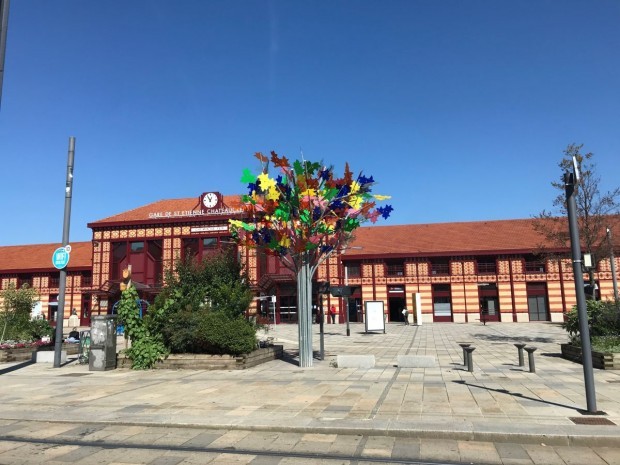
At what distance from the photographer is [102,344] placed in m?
14.4

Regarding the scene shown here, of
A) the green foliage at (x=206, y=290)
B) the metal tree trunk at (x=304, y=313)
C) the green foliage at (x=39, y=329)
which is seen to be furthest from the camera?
the green foliage at (x=39, y=329)

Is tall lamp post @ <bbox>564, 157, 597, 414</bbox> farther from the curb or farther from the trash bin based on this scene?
the trash bin

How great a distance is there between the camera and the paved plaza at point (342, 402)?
6.70 metres

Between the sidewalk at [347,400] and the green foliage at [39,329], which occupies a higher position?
the green foliage at [39,329]

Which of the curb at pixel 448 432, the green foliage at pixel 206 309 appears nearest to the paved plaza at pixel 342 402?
the curb at pixel 448 432

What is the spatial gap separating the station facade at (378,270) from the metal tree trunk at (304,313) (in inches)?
1043

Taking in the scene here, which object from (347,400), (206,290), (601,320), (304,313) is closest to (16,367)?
(206,290)

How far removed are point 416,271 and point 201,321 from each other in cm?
3335

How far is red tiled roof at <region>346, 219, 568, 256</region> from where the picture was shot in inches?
1710

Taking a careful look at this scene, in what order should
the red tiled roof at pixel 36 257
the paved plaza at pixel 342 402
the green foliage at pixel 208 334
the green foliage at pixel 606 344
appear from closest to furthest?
1. the paved plaza at pixel 342 402
2. the green foliage at pixel 606 344
3. the green foliage at pixel 208 334
4. the red tiled roof at pixel 36 257

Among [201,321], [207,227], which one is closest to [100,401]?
[201,321]

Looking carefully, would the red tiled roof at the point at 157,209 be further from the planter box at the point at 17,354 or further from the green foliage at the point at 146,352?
the green foliage at the point at 146,352

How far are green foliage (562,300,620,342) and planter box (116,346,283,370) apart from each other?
10042mm

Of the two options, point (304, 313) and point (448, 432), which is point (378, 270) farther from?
point (448, 432)
